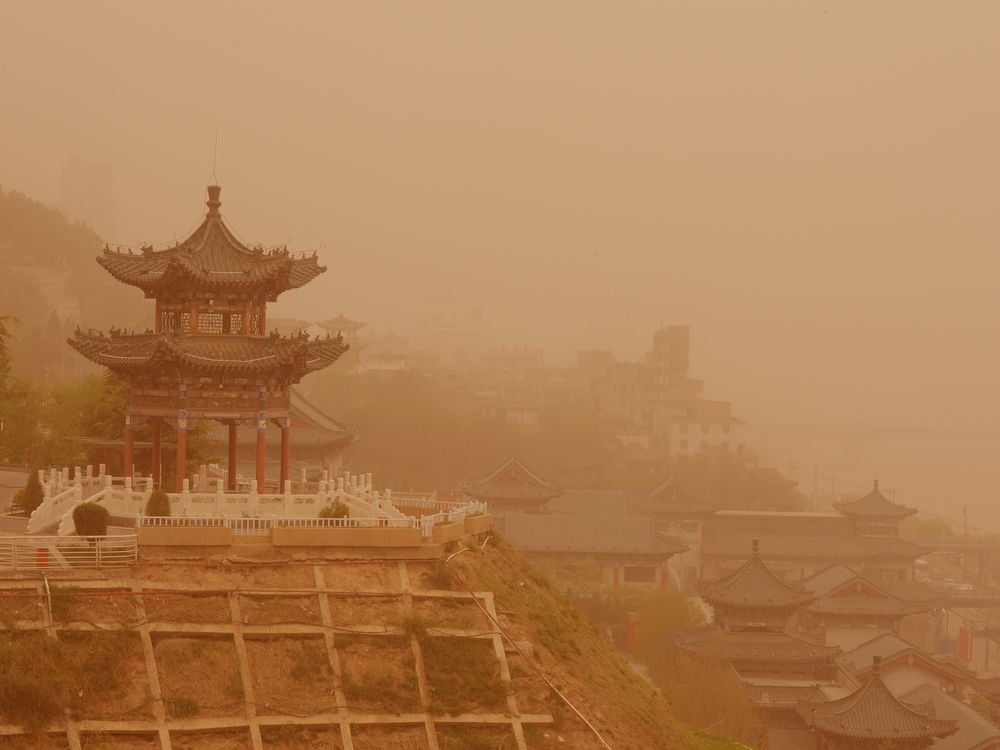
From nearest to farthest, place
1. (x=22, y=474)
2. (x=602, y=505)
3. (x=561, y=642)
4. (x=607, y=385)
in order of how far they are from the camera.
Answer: (x=561, y=642) < (x=22, y=474) < (x=602, y=505) < (x=607, y=385)

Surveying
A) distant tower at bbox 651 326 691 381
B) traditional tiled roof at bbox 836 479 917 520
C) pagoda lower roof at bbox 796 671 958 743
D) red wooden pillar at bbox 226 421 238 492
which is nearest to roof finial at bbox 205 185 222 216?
red wooden pillar at bbox 226 421 238 492

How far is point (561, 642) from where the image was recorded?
2397 cm

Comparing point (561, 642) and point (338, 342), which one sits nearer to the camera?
point (561, 642)

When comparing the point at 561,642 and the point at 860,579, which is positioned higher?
the point at 561,642

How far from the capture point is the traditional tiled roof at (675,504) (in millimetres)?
73875

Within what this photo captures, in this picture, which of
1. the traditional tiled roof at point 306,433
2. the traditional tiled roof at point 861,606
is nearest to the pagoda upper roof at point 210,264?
the traditional tiled roof at point 306,433

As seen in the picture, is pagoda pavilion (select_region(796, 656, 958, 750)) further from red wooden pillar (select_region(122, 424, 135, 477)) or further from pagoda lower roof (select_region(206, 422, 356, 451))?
pagoda lower roof (select_region(206, 422, 356, 451))

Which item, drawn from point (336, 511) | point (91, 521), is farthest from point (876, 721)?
point (91, 521)

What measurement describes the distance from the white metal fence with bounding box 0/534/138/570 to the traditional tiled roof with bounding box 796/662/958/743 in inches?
859

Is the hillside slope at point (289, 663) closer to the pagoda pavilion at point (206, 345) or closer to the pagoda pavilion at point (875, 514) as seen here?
the pagoda pavilion at point (206, 345)

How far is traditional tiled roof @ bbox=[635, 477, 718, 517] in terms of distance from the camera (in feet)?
242

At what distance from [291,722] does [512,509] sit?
53.5 meters

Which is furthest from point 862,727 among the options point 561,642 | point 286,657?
point 286,657

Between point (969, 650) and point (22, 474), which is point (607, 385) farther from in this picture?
point (22, 474)
